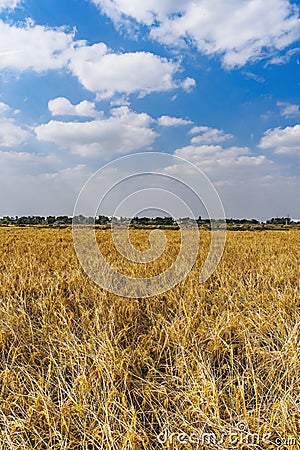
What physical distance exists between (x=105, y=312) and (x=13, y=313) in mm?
856

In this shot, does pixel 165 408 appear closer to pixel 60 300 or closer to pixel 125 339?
pixel 125 339

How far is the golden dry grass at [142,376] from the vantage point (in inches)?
71.4

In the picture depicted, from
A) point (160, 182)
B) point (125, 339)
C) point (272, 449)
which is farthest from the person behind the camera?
point (160, 182)

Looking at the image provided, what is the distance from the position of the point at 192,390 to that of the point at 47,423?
32.3 inches

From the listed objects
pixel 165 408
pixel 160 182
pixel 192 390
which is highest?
pixel 160 182

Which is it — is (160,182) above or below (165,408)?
above

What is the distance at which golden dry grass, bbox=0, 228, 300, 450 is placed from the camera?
1.81 m

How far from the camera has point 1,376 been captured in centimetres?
233

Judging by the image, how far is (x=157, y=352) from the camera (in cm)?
264

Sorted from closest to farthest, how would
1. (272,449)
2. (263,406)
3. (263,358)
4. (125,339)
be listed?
(272,449) < (263,406) < (263,358) < (125,339)

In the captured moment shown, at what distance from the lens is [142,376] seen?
2.41m

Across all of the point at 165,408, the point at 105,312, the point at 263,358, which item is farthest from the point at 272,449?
the point at 105,312

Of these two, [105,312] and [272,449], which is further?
[105,312]

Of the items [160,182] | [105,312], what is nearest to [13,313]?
[105,312]
